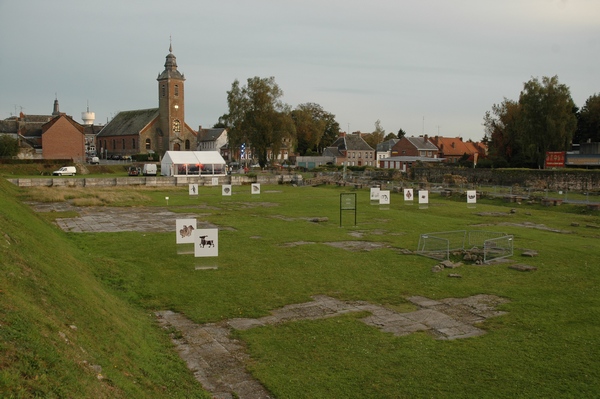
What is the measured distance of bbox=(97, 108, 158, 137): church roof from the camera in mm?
110494

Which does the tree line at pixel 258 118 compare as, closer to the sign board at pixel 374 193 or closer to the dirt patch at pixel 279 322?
the sign board at pixel 374 193

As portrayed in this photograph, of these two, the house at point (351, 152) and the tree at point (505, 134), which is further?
the house at point (351, 152)

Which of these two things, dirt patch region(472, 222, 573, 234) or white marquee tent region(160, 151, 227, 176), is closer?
dirt patch region(472, 222, 573, 234)

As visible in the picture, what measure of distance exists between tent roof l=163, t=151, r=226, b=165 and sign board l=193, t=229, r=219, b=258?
166 feet

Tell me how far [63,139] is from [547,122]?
7778 centimetres

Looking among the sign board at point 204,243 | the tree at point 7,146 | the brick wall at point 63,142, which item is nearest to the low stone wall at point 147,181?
the tree at point 7,146

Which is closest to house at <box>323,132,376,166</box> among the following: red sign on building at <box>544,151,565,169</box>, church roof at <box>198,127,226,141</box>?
church roof at <box>198,127,226,141</box>

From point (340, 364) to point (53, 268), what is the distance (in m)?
7.44

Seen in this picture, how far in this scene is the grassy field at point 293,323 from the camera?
8.64 metres

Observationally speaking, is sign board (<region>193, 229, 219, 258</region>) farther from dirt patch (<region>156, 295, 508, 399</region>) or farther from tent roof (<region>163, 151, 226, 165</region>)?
tent roof (<region>163, 151, 226, 165</region>)

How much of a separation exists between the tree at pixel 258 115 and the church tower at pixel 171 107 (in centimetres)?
2473

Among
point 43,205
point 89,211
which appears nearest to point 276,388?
point 89,211

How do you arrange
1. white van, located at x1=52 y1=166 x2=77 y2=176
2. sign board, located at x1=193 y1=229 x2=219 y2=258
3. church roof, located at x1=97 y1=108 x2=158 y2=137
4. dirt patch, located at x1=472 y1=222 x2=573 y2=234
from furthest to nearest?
1. church roof, located at x1=97 y1=108 x2=158 y2=137
2. white van, located at x1=52 y1=166 x2=77 y2=176
3. dirt patch, located at x1=472 y1=222 x2=573 y2=234
4. sign board, located at x1=193 y1=229 x2=219 y2=258

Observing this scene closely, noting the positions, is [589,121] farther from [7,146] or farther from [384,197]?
[7,146]
